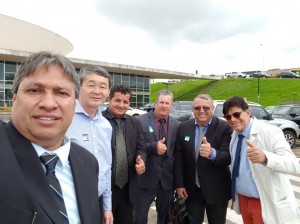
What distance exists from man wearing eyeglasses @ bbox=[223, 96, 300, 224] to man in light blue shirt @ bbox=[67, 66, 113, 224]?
1252 millimetres

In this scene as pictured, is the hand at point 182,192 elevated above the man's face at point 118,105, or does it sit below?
below

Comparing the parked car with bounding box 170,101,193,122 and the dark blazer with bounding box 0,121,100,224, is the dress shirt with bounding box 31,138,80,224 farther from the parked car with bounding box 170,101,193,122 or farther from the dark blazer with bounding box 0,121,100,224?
the parked car with bounding box 170,101,193,122

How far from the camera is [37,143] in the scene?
1.34 meters

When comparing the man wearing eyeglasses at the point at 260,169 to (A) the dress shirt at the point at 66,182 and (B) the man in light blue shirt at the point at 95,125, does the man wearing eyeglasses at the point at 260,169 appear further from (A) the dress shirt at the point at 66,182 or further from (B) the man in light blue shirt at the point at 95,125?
(A) the dress shirt at the point at 66,182

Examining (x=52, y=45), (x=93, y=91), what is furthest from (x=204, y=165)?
(x=52, y=45)

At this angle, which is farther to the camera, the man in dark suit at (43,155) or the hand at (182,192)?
the hand at (182,192)

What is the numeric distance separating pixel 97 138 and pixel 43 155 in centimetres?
125

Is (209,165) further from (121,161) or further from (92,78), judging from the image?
(92,78)

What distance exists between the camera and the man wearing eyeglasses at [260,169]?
8.35 ft

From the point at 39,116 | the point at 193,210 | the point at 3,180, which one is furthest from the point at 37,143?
the point at 193,210

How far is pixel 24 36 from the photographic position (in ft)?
118

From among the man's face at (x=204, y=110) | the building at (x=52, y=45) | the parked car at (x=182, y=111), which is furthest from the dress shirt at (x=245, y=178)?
the building at (x=52, y=45)

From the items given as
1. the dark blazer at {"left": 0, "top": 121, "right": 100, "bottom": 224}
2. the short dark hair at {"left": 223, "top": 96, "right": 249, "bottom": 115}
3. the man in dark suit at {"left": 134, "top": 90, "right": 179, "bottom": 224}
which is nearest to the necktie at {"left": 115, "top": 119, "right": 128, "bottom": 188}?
the man in dark suit at {"left": 134, "top": 90, "right": 179, "bottom": 224}

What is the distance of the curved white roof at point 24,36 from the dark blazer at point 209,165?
108 feet
